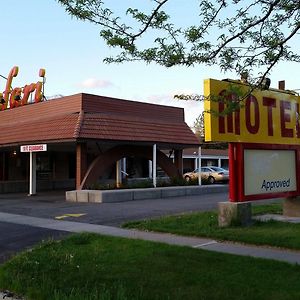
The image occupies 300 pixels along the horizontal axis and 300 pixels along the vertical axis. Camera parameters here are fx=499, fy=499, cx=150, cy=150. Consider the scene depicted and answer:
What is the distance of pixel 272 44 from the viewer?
261 inches

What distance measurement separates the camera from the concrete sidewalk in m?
8.84

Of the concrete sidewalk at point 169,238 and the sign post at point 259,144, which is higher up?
the sign post at point 259,144

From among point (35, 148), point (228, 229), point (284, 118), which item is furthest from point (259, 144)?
point (35, 148)

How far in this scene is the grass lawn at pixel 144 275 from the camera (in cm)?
616

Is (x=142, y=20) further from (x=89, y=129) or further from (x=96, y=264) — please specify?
(x=89, y=129)

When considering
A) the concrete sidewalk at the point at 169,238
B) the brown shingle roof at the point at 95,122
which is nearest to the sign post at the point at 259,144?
the concrete sidewalk at the point at 169,238

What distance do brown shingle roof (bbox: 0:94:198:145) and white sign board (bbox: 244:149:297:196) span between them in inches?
424

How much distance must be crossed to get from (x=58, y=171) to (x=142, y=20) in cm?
2888

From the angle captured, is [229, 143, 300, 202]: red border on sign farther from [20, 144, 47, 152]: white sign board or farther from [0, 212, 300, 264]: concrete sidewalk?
[20, 144, 47, 152]: white sign board

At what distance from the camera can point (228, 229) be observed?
11.5m

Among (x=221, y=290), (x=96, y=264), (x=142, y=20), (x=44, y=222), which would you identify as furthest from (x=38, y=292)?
(x=44, y=222)

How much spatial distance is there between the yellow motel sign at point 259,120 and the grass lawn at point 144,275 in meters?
3.49

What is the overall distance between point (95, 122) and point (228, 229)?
44.3ft

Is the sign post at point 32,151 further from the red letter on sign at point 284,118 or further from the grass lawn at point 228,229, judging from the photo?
the red letter on sign at point 284,118
